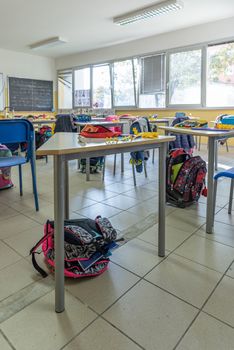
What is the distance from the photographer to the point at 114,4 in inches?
182

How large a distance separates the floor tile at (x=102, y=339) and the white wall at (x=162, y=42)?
5896 millimetres

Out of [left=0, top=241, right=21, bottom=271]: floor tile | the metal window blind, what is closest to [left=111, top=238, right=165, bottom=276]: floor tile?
[left=0, top=241, right=21, bottom=271]: floor tile

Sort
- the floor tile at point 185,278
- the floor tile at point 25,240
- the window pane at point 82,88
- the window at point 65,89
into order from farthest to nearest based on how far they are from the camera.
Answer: the window at point 65,89 < the window pane at point 82,88 < the floor tile at point 25,240 < the floor tile at point 185,278

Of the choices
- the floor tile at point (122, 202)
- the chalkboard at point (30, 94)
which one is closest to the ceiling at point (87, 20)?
the chalkboard at point (30, 94)

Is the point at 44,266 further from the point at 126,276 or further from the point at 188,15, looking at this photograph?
the point at 188,15

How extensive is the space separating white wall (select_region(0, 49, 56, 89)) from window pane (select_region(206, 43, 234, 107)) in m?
5.35

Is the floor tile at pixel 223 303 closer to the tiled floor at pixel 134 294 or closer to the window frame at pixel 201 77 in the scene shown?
the tiled floor at pixel 134 294

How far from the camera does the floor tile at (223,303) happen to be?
1.09 metres

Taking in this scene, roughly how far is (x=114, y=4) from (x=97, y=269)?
15.6ft

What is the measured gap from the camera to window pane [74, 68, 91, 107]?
8234 mm

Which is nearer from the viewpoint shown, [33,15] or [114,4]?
[114,4]

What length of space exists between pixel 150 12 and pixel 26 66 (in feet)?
16.1

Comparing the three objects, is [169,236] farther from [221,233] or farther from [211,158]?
[211,158]

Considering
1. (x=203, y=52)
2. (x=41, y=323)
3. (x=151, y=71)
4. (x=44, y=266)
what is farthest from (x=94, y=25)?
(x=41, y=323)
